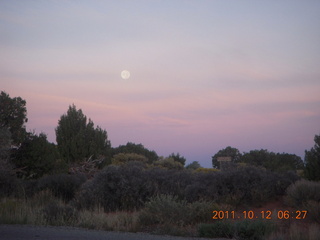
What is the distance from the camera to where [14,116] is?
117ft

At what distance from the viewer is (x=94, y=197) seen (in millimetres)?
21938

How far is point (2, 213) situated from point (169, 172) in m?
9.23

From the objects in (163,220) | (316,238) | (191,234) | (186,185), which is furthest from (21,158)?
(316,238)

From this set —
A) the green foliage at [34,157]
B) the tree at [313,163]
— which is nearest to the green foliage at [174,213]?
the tree at [313,163]

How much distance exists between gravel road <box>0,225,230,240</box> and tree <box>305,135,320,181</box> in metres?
17.5

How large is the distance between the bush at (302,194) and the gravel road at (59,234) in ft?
23.7

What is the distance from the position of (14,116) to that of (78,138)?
774 centimetres

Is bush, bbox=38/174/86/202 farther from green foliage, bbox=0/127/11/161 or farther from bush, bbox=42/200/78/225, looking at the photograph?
bush, bbox=42/200/78/225

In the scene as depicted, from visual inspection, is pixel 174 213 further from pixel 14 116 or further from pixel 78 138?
pixel 78 138

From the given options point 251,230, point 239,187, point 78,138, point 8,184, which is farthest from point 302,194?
point 78,138

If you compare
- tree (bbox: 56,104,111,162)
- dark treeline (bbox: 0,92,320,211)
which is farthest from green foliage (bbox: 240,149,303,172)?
tree (bbox: 56,104,111,162)

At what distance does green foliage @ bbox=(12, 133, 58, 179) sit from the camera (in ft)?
112

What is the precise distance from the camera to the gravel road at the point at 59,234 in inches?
499

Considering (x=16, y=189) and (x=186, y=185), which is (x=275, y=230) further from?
(x=16, y=189)
